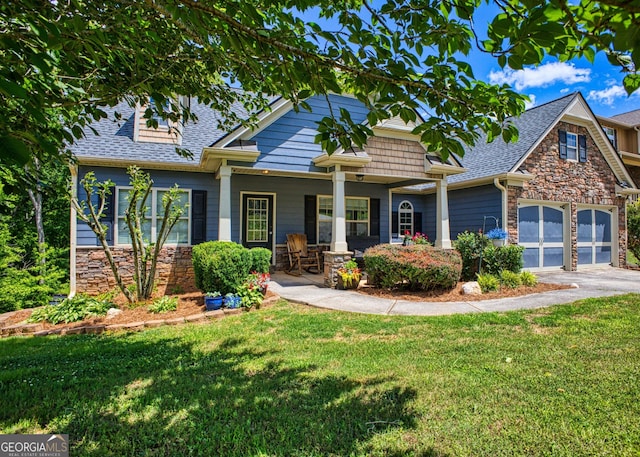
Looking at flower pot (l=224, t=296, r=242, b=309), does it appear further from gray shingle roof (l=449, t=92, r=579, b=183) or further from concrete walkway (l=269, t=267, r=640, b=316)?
gray shingle roof (l=449, t=92, r=579, b=183)

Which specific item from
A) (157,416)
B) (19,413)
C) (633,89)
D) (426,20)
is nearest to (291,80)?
(426,20)

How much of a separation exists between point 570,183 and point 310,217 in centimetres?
968

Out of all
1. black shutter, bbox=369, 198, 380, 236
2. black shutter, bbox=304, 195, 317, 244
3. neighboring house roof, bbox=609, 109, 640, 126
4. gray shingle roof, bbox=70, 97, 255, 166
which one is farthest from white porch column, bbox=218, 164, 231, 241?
neighboring house roof, bbox=609, 109, 640, 126

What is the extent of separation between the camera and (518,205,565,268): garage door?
11.4 meters

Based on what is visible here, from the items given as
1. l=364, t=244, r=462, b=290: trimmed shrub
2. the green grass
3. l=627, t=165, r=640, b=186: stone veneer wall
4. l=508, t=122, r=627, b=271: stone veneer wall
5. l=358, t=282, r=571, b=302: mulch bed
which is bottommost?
the green grass

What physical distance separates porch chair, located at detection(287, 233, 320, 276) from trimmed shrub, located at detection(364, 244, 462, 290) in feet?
9.81

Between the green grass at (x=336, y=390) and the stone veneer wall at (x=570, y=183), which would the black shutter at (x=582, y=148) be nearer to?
the stone veneer wall at (x=570, y=183)

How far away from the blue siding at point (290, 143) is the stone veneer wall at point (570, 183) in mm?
6864

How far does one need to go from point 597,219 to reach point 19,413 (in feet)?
55.6

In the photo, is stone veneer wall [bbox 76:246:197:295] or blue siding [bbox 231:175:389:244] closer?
stone veneer wall [bbox 76:246:197:295]

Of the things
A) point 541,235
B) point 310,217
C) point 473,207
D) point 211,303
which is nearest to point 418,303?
point 211,303

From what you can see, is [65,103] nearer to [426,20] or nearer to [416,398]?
[426,20]

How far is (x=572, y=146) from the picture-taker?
40.3ft

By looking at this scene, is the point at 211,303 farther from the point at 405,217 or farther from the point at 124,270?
the point at 405,217
